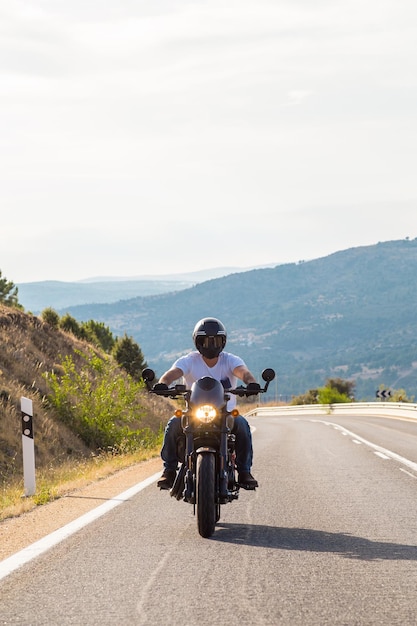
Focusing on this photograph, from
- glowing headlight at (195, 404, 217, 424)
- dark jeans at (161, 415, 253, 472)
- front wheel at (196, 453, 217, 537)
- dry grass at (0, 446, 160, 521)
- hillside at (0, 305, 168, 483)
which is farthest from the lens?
hillside at (0, 305, 168, 483)

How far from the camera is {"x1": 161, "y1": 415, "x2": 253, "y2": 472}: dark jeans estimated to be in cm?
802

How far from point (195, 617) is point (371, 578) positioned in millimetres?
1501

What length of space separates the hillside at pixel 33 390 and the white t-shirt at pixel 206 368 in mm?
9575

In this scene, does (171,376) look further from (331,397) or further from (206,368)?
(331,397)

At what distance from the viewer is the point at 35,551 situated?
6957 millimetres

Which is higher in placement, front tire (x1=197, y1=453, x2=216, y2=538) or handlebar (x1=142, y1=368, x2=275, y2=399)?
handlebar (x1=142, y1=368, x2=275, y2=399)

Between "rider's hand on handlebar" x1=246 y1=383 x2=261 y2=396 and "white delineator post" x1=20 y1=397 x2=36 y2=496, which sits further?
"white delineator post" x1=20 y1=397 x2=36 y2=496

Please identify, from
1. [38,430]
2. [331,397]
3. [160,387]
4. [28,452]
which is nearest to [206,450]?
[160,387]

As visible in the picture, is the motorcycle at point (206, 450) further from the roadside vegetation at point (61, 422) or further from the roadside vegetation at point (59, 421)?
the roadside vegetation at point (61, 422)

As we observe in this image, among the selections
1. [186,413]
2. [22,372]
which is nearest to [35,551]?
[186,413]

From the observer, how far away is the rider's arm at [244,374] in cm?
812

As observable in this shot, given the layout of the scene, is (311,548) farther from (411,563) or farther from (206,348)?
(206,348)

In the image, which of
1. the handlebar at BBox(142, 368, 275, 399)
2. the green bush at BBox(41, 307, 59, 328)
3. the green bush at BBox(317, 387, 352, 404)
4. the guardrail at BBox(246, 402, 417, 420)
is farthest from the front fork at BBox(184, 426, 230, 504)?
the green bush at BBox(317, 387, 352, 404)

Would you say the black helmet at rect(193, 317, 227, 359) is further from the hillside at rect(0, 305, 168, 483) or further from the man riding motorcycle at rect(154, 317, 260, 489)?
the hillside at rect(0, 305, 168, 483)
